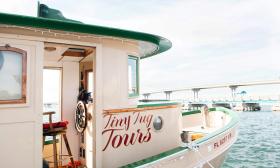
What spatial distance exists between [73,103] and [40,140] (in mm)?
3133

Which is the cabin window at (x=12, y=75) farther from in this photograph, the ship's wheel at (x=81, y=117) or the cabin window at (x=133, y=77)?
the cabin window at (x=133, y=77)

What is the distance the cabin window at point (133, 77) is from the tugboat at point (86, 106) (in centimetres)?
3

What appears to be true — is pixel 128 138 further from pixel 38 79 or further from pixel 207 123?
pixel 207 123

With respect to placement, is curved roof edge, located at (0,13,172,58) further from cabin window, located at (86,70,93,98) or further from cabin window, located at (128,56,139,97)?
cabin window, located at (86,70,93,98)

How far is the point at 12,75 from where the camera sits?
4.48 m

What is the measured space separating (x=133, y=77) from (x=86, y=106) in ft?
4.81

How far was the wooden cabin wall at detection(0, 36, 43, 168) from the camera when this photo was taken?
14.2ft

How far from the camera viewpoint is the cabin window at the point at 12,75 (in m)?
4.38

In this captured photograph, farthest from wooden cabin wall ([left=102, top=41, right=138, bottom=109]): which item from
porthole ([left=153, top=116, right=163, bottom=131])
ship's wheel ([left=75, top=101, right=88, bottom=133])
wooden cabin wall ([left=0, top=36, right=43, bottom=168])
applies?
wooden cabin wall ([left=0, top=36, right=43, bottom=168])

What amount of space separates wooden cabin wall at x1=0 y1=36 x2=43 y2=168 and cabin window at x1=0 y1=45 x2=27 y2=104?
0.08 m

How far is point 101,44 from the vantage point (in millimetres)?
5547

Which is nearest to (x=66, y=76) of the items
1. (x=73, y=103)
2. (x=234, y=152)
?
(x=73, y=103)

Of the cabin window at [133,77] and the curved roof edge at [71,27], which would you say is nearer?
the curved roof edge at [71,27]

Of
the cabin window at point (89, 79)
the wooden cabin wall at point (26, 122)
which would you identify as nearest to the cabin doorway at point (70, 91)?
the cabin window at point (89, 79)
